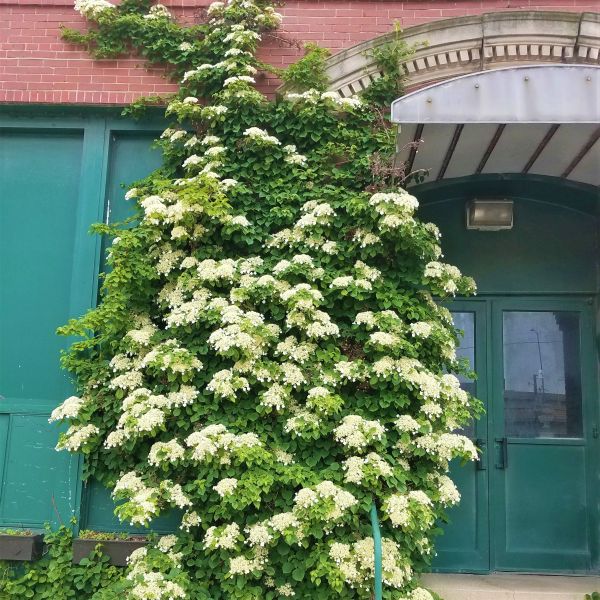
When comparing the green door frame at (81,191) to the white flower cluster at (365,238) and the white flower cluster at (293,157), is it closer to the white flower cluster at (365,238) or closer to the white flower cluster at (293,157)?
the white flower cluster at (293,157)

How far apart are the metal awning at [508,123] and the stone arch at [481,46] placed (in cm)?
61

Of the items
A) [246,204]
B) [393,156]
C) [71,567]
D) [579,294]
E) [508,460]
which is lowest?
[71,567]

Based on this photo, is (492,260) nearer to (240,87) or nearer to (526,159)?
(526,159)

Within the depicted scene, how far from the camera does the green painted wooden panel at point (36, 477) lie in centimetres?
484

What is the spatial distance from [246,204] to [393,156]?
1195 millimetres

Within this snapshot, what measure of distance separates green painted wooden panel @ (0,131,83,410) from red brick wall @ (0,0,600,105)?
0.42m

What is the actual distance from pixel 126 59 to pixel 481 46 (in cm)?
300

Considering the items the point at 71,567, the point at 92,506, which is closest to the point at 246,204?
the point at 92,506

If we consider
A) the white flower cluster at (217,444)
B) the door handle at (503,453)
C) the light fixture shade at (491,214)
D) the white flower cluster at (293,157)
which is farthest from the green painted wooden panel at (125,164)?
the door handle at (503,453)

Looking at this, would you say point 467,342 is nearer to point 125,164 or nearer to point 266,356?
point 266,356

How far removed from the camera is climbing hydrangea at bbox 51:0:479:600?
12.9 ft

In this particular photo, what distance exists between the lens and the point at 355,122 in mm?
4992

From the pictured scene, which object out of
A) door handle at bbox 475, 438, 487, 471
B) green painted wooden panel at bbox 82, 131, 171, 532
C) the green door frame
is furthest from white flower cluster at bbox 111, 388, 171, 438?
door handle at bbox 475, 438, 487, 471

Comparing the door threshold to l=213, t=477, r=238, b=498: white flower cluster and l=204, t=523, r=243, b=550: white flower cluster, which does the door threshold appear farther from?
l=213, t=477, r=238, b=498: white flower cluster
